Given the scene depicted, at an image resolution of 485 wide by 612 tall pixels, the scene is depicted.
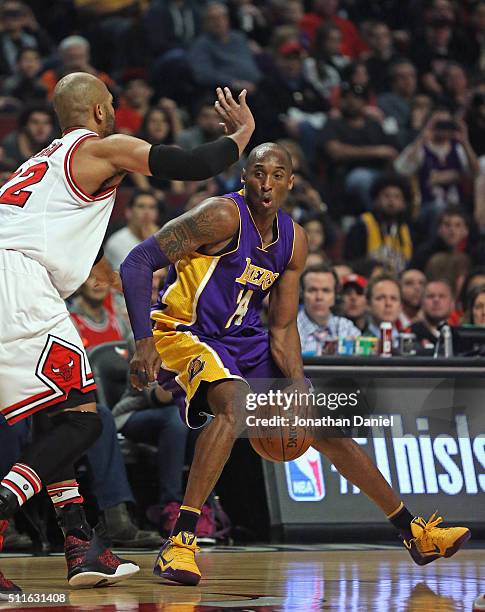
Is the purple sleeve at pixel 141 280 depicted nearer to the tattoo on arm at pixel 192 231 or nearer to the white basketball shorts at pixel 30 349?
the tattoo on arm at pixel 192 231

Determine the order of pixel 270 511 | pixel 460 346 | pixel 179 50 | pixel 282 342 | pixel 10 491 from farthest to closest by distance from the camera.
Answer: pixel 179 50 < pixel 460 346 < pixel 270 511 < pixel 282 342 < pixel 10 491

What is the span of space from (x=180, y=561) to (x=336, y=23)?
11.4 m

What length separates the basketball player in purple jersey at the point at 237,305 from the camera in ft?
17.9

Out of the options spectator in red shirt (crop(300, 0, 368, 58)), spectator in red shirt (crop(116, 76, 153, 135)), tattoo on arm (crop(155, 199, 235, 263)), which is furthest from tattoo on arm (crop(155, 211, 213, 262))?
spectator in red shirt (crop(300, 0, 368, 58))

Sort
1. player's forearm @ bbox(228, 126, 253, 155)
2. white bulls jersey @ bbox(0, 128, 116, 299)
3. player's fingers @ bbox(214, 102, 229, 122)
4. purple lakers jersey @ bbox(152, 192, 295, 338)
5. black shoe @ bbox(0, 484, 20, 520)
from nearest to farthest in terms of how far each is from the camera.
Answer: black shoe @ bbox(0, 484, 20, 520)
white bulls jersey @ bbox(0, 128, 116, 299)
player's forearm @ bbox(228, 126, 253, 155)
player's fingers @ bbox(214, 102, 229, 122)
purple lakers jersey @ bbox(152, 192, 295, 338)

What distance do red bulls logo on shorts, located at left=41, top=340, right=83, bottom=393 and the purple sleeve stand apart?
519 mm

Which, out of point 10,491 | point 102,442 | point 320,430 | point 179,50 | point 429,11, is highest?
point 10,491

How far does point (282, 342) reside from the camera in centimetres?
574

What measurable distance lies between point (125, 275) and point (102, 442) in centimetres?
187

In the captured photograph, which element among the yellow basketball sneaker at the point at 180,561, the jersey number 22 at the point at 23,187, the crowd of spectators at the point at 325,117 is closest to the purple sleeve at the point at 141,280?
the jersey number 22 at the point at 23,187

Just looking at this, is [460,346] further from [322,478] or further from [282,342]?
[282,342]

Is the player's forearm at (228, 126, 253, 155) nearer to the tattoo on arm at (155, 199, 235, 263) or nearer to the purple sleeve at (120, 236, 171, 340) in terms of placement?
the tattoo on arm at (155, 199, 235, 263)

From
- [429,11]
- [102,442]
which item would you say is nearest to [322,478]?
[102,442]

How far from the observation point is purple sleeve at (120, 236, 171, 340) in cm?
522
